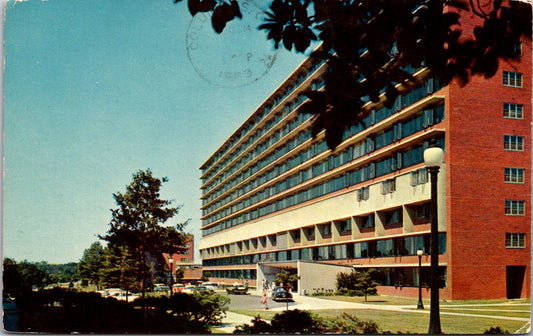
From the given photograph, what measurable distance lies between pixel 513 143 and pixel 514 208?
5.83 ft

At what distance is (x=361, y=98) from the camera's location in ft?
18.9

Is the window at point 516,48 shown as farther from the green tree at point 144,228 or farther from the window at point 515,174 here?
the green tree at point 144,228

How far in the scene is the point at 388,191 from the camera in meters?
27.2

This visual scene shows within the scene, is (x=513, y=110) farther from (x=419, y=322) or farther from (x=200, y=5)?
(x=200, y=5)

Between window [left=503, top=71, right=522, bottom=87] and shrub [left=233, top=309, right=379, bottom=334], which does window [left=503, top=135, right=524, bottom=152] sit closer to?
window [left=503, top=71, right=522, bottom=87]

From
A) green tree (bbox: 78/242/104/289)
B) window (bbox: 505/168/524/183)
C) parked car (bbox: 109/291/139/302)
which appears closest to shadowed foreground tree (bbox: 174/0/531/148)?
window (bbox: 505/168/524/183)

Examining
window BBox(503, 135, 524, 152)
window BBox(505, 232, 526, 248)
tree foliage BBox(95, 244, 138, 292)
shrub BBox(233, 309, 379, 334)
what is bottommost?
shrub BBox(233, 309, 379, 334)

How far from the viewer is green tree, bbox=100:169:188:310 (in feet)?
54.4

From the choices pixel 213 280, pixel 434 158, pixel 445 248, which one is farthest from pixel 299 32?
pixel 213 280

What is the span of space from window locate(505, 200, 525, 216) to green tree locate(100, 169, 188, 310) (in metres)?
10.1

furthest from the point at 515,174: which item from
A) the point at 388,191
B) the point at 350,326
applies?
the point at 388,191

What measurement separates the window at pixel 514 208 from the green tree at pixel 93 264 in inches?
464

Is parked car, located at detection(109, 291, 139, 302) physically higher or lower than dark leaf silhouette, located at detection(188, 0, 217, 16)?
lower

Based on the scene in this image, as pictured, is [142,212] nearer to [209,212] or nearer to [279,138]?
[279,138]
